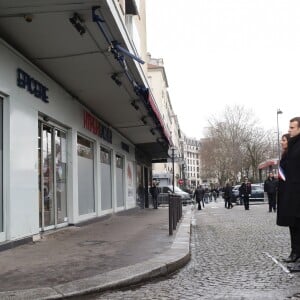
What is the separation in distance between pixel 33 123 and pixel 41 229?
8.23ft

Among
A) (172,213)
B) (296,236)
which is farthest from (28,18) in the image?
(172,213)

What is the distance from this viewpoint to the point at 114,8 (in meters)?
8.94

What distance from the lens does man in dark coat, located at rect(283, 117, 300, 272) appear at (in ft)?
23.6

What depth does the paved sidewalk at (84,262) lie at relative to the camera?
6352 mm

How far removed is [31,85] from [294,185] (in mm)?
6425

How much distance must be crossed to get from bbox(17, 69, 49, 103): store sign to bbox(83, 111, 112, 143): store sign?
4.11 m

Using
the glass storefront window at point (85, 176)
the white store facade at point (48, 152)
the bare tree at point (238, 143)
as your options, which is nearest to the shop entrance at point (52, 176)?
the white store facade at point (48, 152)

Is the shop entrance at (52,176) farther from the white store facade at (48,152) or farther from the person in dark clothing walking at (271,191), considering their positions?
the person in dark clothing walking at (271,191)

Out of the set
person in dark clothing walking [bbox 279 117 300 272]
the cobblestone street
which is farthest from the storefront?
person in dark clothing walking [bbox 279 117 300 272]

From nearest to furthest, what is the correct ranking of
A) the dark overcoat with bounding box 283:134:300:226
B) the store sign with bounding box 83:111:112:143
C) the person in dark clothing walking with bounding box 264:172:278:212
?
the dark overcoat with bounding box 283:134:300:226 < the store sign with bounding box 83:111:112:143 < the person in dark clothing walking with bounding box 264:172:278:212

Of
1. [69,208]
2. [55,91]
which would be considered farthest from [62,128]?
[69,208]

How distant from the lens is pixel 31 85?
1134 cm

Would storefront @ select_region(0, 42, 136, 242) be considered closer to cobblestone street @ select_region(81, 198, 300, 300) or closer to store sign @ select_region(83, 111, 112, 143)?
store sign @ select_region(83, 111, 112, 143)

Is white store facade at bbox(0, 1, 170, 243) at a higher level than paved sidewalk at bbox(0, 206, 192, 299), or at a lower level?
higher
